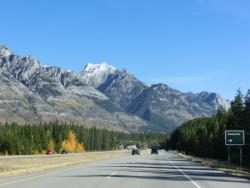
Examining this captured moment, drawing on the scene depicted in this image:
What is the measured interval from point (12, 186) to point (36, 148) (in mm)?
159635

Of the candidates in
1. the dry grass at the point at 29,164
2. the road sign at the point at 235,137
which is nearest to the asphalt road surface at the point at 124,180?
the dry grass at the point at 29,164

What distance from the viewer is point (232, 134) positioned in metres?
59.6

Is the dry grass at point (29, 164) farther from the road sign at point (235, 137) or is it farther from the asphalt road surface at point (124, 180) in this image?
the road sign at point (235, 137)

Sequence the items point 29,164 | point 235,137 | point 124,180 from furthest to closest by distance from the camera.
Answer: point 29,164 → point 235,137 → point 124,180

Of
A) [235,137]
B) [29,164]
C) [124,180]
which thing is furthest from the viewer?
[29,164]

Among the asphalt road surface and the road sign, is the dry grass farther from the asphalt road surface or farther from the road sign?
the road sign

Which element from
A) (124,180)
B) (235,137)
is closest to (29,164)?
(235,137)

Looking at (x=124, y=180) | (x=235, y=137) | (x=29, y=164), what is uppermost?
(x=235, y=137)

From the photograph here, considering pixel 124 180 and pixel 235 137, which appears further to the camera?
pixel 235 137

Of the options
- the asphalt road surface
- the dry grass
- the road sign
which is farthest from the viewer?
the road sign

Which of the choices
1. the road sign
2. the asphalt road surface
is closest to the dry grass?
the asphalt road surface

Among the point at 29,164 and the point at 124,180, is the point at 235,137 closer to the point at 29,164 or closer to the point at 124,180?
the point at 29,164

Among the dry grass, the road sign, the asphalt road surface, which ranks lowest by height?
the asphalt road surface

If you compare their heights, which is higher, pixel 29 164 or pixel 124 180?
pixel 29 164
